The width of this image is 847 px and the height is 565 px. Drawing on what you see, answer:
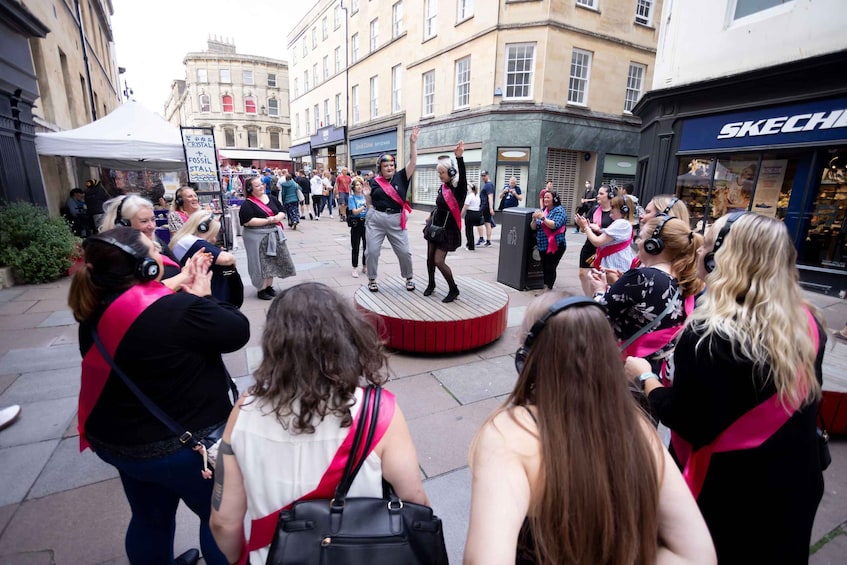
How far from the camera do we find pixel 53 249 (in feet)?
23.1

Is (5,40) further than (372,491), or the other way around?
(5,40)

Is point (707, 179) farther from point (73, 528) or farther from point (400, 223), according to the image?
point (73, 528)

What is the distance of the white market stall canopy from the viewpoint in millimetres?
8445

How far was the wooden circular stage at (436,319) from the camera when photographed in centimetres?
418

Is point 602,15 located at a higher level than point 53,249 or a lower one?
higher

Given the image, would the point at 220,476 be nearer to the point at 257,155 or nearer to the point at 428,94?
the point at 428,94

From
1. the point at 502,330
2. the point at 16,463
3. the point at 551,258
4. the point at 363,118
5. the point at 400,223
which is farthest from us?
the point at 363,118

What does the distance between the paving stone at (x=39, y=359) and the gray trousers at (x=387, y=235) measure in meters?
3.31

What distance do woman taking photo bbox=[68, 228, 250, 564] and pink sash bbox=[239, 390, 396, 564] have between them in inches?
23.6

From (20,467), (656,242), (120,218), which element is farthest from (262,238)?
(656,242)

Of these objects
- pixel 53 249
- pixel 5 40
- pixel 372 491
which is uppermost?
pixel 5 40

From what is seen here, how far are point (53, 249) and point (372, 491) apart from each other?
28.3 ft

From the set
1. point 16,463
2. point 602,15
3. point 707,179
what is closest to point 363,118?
point 602,15

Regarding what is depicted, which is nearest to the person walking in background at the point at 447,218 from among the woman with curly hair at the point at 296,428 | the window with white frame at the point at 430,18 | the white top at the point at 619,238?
the white top at the point at 619,238
